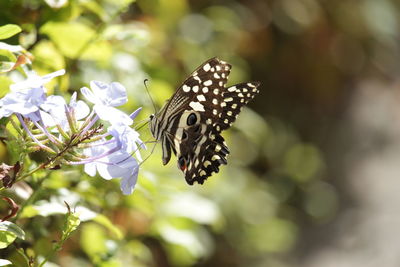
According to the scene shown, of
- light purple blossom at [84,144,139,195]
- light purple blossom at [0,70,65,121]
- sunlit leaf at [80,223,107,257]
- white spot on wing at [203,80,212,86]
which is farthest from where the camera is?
sunlit leaf at [80,223,107,257]

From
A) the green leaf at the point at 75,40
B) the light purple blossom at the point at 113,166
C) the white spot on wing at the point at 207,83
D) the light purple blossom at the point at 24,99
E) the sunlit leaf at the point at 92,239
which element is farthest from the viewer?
the sunlit leaf at the point at 92,239

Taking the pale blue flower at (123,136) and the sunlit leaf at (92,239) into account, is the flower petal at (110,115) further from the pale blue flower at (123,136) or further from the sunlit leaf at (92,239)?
the sunlit leaf at (92,239)

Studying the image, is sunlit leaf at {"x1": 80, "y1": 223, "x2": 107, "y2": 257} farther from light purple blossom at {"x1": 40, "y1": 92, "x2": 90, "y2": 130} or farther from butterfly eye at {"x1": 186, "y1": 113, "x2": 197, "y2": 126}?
light purple blossom at {"x1": 40, "y1": 92, "x2": 90, "y2": 130}

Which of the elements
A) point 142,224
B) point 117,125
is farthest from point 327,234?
point 117,125

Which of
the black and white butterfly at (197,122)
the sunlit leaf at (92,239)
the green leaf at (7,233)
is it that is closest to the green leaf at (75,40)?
the black and white butterfly at (197,122)

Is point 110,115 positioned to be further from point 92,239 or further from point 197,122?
point 92,239

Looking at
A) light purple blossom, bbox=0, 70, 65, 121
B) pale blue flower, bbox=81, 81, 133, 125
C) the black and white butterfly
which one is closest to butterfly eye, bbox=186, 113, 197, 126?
the black and white butterfly

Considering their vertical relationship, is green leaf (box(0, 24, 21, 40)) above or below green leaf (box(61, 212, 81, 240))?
above

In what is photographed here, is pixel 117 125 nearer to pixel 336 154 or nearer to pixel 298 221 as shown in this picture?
pixel 298 221
